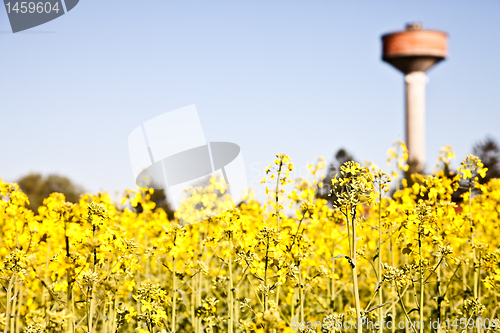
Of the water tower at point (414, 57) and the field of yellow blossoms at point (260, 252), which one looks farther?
the water tower at point (414, 57)

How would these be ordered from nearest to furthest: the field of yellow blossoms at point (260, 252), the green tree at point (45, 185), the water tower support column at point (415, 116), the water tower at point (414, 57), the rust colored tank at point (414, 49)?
the field of yellow blossoms at point (260, 252) → the green tree at point (45, 185) → the water tower support column at point (415, 116) → the water tower at point (414, 57) → the rust colored tank at point (414, 49)

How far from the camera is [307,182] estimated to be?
15.6ft

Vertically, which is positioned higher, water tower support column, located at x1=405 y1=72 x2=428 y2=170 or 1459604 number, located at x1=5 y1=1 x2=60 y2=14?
water tower support column, located at x1=405 y1=72 x2=428 y2=170

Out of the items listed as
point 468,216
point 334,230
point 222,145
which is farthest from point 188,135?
point 468,216

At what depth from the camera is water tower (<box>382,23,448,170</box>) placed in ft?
185

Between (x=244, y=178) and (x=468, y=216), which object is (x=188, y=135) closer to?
(x=244, y=178)

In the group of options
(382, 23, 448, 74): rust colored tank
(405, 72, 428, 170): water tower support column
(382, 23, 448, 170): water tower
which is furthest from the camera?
(382, 23, 448, 74): rust colored tank

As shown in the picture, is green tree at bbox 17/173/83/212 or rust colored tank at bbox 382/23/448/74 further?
rust colored tank at bbox 382/23/448/74

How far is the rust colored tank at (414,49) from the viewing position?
59625 millimetres

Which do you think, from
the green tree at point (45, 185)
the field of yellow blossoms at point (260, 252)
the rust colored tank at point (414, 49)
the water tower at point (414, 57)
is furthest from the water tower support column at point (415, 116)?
the field of yellow blossoms at point (260, 252)

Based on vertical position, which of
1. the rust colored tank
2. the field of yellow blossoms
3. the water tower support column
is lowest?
the field of yellow blossoms

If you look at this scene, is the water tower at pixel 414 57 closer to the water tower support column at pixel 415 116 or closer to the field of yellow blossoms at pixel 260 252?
the water tower support column at pixel 415 116

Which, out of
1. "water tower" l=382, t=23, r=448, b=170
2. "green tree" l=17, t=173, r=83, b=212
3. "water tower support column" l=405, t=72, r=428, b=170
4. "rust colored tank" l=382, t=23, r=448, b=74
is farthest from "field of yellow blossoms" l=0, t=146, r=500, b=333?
"rust colored tank" l=382, t=23, r=448, b=74

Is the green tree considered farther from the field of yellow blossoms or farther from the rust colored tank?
the rust colored tank
